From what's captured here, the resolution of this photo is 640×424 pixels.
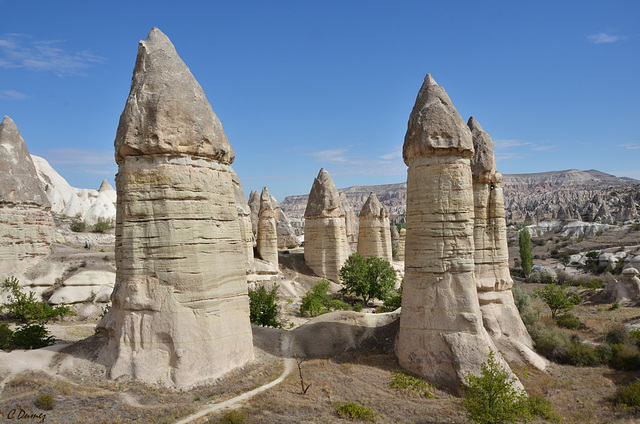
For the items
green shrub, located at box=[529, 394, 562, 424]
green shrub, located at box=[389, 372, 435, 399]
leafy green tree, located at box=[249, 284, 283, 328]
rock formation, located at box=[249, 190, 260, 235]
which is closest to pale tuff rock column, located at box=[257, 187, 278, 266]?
rock formation, located at box=[249, 190, 260, 235]

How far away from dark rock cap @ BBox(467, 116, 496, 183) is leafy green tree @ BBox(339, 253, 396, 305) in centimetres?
1193

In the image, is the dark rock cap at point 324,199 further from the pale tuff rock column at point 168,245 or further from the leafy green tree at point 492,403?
the leafy green tree at point 492,403

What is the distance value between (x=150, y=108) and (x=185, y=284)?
4703 millimetres

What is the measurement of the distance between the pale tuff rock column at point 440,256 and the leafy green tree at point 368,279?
46.8 feet

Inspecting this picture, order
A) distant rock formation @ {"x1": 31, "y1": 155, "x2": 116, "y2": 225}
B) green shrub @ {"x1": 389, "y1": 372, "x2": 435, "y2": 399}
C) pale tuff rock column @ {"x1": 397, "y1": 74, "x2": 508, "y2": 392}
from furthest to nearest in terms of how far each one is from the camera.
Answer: distant rock formation @ {"x1": 31, "y1": 155, "x2": 116, "y2": 225}
pale tuff rock column @ {"x1": 397, "y1": 74, "x2": 508, "y2": 392}
green shrub @ {"x1": 389, "y1": 372, "x2": 435, "y2": 399}

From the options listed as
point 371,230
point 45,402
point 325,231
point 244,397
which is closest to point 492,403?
point 244,397

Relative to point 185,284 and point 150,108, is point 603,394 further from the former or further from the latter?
point 150,108

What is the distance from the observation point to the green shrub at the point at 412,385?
12.7 meters

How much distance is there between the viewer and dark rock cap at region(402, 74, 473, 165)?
13.8 m

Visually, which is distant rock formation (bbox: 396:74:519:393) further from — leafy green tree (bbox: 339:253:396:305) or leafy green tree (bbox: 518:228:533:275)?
leafy green tree (bbox: 518:228:533:275)

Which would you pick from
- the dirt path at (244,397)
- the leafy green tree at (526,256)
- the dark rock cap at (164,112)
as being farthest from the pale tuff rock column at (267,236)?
the leafy green tree at (526,256)

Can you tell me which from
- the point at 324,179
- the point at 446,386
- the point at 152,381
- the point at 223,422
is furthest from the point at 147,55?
the point at 324,179

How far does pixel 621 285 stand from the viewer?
30.5 metres

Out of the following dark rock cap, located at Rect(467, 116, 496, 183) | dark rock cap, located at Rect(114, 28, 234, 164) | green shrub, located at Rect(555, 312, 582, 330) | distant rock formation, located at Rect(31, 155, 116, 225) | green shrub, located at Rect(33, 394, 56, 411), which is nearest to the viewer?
green shrub, located at Rect(33, 394, 56, 411)
